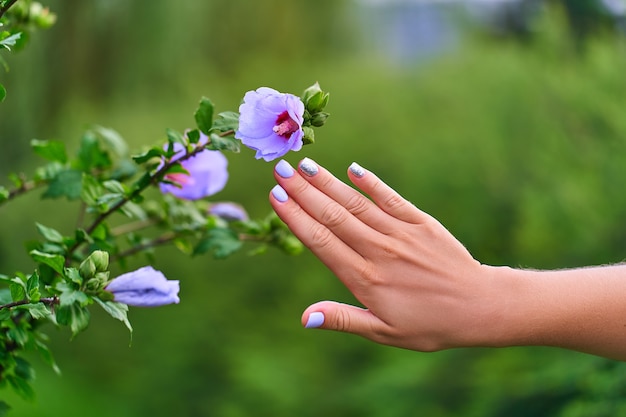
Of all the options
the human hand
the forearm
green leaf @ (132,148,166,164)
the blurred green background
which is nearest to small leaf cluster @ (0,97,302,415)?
green leaf @ (132,148,166,164)

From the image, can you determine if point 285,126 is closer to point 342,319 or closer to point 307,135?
point 307,135

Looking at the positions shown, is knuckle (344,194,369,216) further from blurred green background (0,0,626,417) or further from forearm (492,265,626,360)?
blurred green background (0,0,626,417)

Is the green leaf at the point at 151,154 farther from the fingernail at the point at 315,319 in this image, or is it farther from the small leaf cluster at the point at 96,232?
the fingernail at the point at 315,319

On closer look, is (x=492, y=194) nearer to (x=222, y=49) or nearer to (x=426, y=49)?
(x=222, y=49)

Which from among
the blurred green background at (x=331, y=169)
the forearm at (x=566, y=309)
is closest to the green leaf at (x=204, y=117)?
the forearm at (x=566, y=309)

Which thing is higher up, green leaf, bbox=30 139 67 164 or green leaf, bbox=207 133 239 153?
green leaf, bbox=207 133 239 153

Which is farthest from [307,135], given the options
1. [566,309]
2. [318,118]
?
[566,309]
